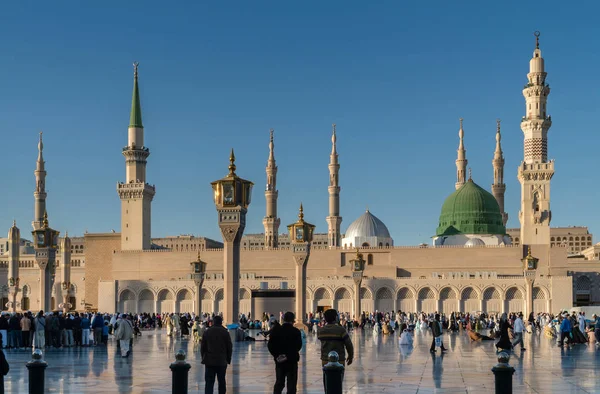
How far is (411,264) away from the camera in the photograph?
70188 mm

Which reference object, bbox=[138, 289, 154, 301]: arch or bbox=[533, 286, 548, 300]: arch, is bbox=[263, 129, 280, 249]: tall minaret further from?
bbox=[533, 286, 548, 300]: arch

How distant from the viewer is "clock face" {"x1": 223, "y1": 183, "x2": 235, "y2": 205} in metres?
25.8

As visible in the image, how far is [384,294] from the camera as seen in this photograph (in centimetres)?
6644

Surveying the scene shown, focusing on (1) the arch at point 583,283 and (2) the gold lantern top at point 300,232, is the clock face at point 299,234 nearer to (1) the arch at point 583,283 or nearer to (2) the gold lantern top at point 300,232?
(2) the gold lantern top at point 300,232

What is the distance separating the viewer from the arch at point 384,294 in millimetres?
66188

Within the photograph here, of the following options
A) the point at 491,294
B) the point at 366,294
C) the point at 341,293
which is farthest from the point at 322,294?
the point at 491,294

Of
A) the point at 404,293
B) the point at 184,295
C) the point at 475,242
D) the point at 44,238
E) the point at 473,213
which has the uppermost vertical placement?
the point at 473,213

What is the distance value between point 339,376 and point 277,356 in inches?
61.7

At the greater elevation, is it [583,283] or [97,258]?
[97,258]

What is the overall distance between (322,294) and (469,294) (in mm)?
9867

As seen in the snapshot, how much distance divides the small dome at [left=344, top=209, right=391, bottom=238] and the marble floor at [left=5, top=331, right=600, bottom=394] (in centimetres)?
5550

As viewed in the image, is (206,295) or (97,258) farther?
(97,258)

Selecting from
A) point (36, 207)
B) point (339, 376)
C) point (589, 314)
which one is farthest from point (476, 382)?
point (36, 207)

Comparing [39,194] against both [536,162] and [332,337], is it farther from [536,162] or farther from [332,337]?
[332,337]
